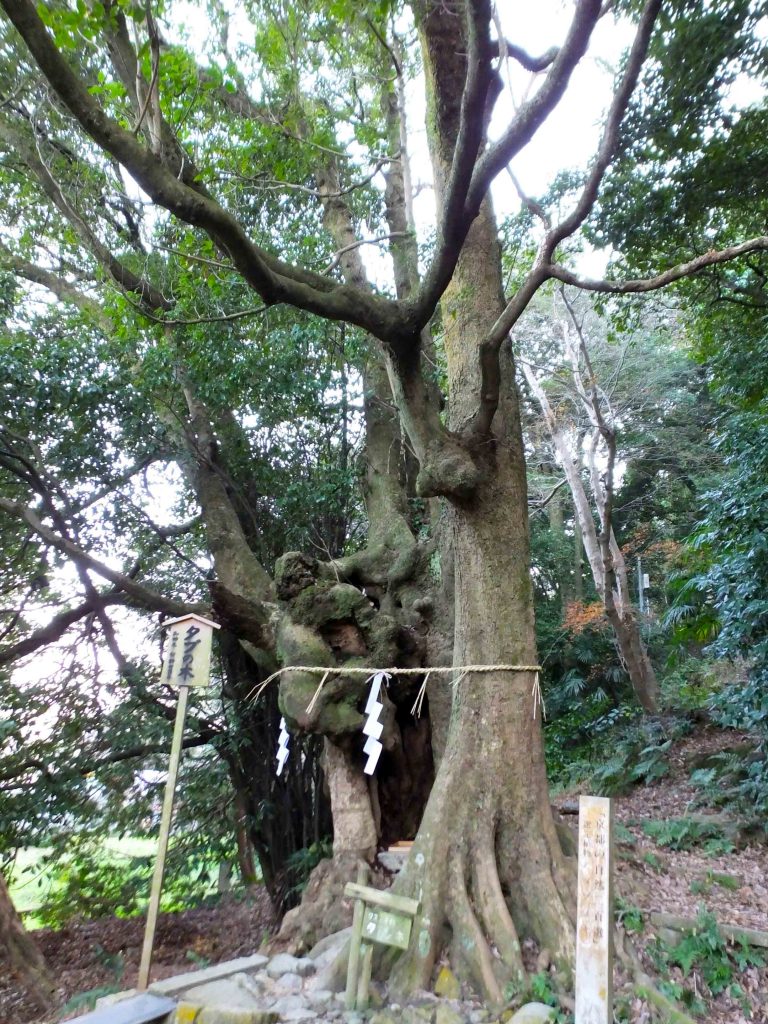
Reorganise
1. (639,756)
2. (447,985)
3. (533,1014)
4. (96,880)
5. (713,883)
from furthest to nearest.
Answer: (639,756) < (96,880) < (713,883) < (447,985) < (533,1014)

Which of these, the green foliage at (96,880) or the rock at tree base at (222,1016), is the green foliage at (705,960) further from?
the green foliage at (96,880)

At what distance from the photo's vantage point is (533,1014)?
3242 mm

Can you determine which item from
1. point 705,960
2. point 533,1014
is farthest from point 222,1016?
point 705,960

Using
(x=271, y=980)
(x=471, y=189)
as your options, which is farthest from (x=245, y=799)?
(x=471, y=189)

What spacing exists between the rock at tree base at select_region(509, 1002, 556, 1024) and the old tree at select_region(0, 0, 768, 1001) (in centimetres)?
26

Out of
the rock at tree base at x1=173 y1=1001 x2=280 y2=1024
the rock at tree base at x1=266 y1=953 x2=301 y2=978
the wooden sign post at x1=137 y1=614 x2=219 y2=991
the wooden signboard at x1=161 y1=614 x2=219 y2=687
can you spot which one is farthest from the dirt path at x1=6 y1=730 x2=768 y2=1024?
the wooden signboard at x1=161 y1=614 x2=219 y2=687

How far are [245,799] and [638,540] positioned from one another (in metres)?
11.5

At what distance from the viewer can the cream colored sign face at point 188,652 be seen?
4.57m

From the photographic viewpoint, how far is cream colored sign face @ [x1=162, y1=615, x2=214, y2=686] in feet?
15.0

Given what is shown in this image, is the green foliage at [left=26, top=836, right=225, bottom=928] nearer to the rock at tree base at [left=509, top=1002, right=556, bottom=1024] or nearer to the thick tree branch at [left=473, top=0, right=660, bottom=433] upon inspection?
the rock at tree base at [left=509, top=1002, right=556, bottom=1024]

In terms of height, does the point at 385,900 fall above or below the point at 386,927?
above

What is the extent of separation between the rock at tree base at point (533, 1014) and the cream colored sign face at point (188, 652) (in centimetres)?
257

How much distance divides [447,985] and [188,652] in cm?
251

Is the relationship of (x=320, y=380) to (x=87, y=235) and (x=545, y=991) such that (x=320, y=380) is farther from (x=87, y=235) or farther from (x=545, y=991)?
(x=545, y=991)
